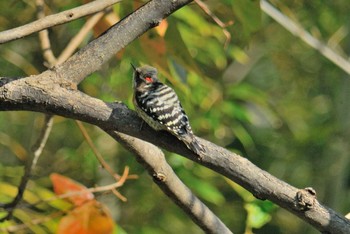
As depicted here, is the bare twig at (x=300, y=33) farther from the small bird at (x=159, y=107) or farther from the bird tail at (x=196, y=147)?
the bird tail at (x=196, y=147)

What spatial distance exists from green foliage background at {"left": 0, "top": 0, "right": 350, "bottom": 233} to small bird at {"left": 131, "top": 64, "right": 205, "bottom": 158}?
0.20 ft

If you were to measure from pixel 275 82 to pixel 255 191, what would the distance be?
4279mm

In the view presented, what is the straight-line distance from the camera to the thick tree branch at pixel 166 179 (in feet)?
6.18

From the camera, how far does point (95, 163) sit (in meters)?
3.36

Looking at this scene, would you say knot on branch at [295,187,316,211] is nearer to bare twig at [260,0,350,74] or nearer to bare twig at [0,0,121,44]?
bare twig at [0,0,121,44]

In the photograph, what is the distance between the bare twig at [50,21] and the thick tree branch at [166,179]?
249mm

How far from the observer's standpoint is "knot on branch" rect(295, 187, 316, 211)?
1717mm

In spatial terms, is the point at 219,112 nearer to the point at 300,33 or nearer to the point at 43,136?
the point at 300,33

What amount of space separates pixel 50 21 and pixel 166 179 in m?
0.43

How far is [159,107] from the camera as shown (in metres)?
2.28

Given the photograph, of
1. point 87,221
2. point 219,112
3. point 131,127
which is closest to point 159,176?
point 131,127

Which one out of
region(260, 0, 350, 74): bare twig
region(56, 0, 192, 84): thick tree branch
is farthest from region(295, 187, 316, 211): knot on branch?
region(260, 0, 350, 74): bare twig

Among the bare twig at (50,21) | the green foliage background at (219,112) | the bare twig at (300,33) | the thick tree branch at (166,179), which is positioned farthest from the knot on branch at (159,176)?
the bare twig at (300,33)

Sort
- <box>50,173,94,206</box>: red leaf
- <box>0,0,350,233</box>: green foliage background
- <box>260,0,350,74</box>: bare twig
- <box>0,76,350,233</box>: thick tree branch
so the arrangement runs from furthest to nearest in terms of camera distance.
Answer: <box>260,0,350,74</box>: bare twig, <box>0,0,350,233</box>: green foliage background, <box>50,173,94,206</box>: red leaf, <box>0,76,350,233</box>: thick tree branch
